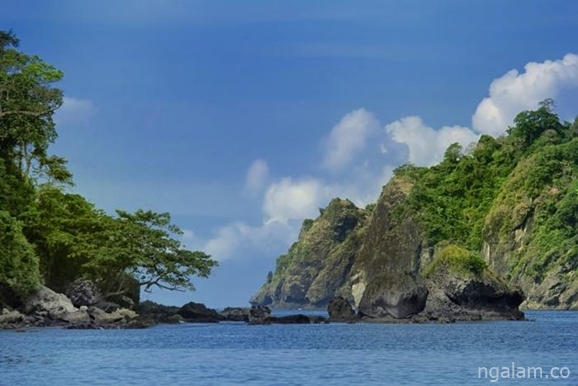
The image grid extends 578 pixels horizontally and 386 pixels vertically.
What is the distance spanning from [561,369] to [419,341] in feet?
60.0

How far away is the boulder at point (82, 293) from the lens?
237ft

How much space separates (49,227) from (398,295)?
2705 centimetres

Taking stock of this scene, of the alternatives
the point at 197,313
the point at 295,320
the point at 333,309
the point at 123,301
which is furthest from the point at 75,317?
the point at 333,309

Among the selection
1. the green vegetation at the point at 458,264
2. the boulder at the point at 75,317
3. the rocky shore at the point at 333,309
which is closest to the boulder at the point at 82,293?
the rocky shore at the point at 333,309

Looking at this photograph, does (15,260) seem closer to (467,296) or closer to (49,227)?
(49,227)

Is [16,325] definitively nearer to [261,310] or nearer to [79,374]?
[79,374]

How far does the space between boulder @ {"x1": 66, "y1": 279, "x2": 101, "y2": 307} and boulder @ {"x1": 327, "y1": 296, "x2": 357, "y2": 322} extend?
24.7m

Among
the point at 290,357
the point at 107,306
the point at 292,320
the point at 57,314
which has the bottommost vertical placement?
the point at 290,357

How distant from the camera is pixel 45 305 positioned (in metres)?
67.9

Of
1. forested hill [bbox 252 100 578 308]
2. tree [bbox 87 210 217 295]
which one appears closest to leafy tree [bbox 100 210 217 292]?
tree [bbox 87 210 217 295]

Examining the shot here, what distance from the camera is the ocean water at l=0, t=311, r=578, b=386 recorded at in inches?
1458

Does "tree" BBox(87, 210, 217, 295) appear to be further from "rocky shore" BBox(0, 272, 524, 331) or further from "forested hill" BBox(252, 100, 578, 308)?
"forested hill" BBox(252, 100, 578, 308)

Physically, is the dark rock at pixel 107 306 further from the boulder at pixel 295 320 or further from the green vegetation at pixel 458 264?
the green vegetation at pixel 458 264

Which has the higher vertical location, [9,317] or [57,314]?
[57,314]
